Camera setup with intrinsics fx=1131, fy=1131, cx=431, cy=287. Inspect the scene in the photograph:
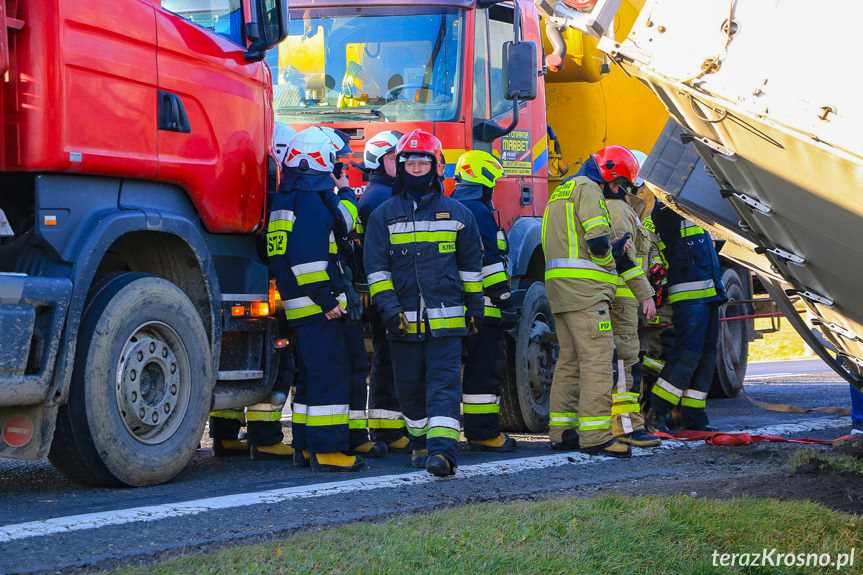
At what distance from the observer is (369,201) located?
7355mm

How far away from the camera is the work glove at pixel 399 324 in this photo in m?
6.29

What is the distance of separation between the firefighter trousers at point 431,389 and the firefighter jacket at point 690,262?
8.60 feet

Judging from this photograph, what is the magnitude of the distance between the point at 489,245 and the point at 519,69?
146 cm

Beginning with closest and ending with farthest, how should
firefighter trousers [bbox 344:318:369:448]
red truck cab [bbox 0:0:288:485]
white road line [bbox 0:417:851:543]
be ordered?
white road line [bbox 0:417:851:543], red truck cab [bbox 0:0:288:485], firefighter trousers [bbox 344:318:369:448]

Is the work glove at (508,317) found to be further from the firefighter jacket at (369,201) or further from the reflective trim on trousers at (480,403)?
the firefighter jacket at (369,201)

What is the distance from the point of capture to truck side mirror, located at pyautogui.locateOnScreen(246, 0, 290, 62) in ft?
20.2

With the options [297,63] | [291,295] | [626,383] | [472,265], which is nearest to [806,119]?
[472,265]

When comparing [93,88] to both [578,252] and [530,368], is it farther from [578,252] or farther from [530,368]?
[530,368]

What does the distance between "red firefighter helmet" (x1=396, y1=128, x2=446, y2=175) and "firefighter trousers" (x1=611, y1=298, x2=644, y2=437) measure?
192 cm

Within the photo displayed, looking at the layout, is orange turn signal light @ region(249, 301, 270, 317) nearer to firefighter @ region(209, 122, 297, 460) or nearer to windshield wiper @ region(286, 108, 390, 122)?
firefighter @ region(209, 122, 297, 460)

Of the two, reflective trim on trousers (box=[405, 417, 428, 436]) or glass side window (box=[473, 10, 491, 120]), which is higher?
glass side window (box=[473, 10, 491, 120])

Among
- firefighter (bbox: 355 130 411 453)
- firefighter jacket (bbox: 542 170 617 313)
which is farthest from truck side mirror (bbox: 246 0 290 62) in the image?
firefighter jacket (bbox: 542 170 617 313)

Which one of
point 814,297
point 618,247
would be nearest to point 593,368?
point 618,247

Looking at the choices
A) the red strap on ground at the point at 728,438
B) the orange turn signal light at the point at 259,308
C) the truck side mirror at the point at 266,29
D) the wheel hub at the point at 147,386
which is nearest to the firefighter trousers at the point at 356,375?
the orange turn signal light at the point at 259,308
